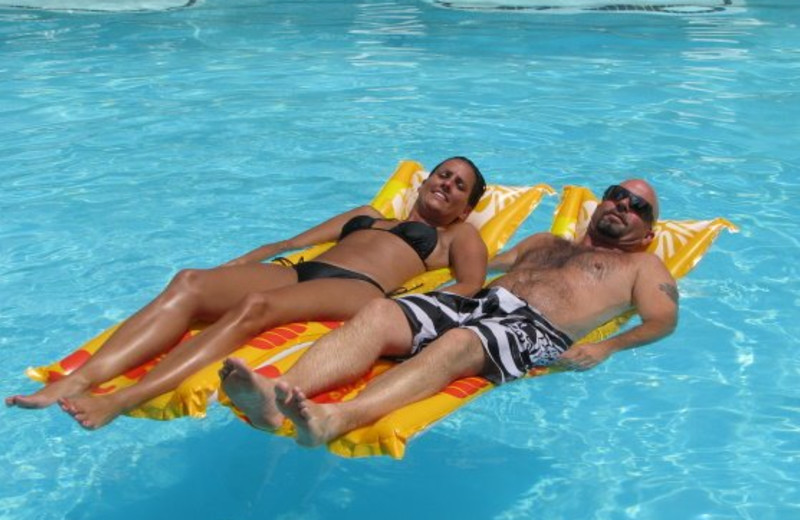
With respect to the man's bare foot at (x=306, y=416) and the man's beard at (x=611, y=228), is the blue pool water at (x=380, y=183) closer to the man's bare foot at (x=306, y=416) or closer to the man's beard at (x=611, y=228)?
the man's beard at (x=611, y=228)

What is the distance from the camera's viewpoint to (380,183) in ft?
25.2

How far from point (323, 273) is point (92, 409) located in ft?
4.31

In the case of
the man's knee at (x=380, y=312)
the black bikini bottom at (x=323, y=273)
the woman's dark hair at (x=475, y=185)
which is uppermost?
the woman's dark hair at (x=475, y=185)

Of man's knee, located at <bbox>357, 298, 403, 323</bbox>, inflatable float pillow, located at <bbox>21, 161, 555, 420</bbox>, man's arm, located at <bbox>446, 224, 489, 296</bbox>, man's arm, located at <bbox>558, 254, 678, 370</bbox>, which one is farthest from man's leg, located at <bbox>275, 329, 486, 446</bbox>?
man's arm, located at <bbox>446, 224, 489, 296</bbox>

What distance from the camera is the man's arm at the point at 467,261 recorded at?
462cm

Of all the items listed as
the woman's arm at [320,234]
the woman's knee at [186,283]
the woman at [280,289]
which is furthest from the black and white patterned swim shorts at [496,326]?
the woman's arm at [320,234]

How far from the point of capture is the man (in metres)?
3.37

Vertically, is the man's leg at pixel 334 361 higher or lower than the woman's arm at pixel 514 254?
higher

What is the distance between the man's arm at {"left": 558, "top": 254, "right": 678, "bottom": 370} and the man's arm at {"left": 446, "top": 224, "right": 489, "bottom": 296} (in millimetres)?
628

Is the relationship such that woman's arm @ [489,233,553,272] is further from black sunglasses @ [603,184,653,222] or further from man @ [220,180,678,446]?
black sunglasses @ [603,184,653,222]

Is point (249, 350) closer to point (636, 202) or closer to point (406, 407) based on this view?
point (406, 407)

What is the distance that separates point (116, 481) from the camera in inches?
171

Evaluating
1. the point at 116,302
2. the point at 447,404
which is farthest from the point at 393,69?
the point at 447,404

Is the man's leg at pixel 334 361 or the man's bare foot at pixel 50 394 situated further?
the man's bare foot at pixel 50 394
